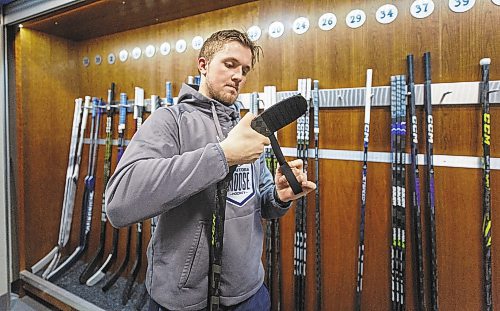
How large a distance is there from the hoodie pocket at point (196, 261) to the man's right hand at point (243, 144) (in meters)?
0.26

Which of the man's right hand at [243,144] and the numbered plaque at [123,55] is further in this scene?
the numbered plaque at [123,55]

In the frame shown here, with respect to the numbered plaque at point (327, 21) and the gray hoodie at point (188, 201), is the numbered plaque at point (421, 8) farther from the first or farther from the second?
the gray hoodie at point (188, 201)

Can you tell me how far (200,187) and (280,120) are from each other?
11.2 inches

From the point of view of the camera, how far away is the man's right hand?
0.79 meters

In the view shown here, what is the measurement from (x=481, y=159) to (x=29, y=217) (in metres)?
3.09

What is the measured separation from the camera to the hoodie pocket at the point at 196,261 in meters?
0.93

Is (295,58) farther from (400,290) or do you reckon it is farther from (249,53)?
(400,290)

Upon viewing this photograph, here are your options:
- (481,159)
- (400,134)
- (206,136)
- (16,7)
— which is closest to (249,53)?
(206,136)

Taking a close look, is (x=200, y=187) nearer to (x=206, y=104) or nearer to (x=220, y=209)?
(x=220, y=209)

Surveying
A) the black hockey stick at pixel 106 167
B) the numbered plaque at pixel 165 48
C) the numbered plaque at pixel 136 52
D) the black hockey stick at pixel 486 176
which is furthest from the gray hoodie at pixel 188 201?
the black hockey stick at pixel 106 167

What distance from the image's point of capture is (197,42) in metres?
2.27

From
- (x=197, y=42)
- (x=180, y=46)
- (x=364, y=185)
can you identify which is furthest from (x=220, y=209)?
(x=180, y=46)

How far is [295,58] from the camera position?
1899 millimetres

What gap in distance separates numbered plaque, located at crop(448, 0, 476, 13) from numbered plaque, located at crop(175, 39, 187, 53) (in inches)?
64.2
